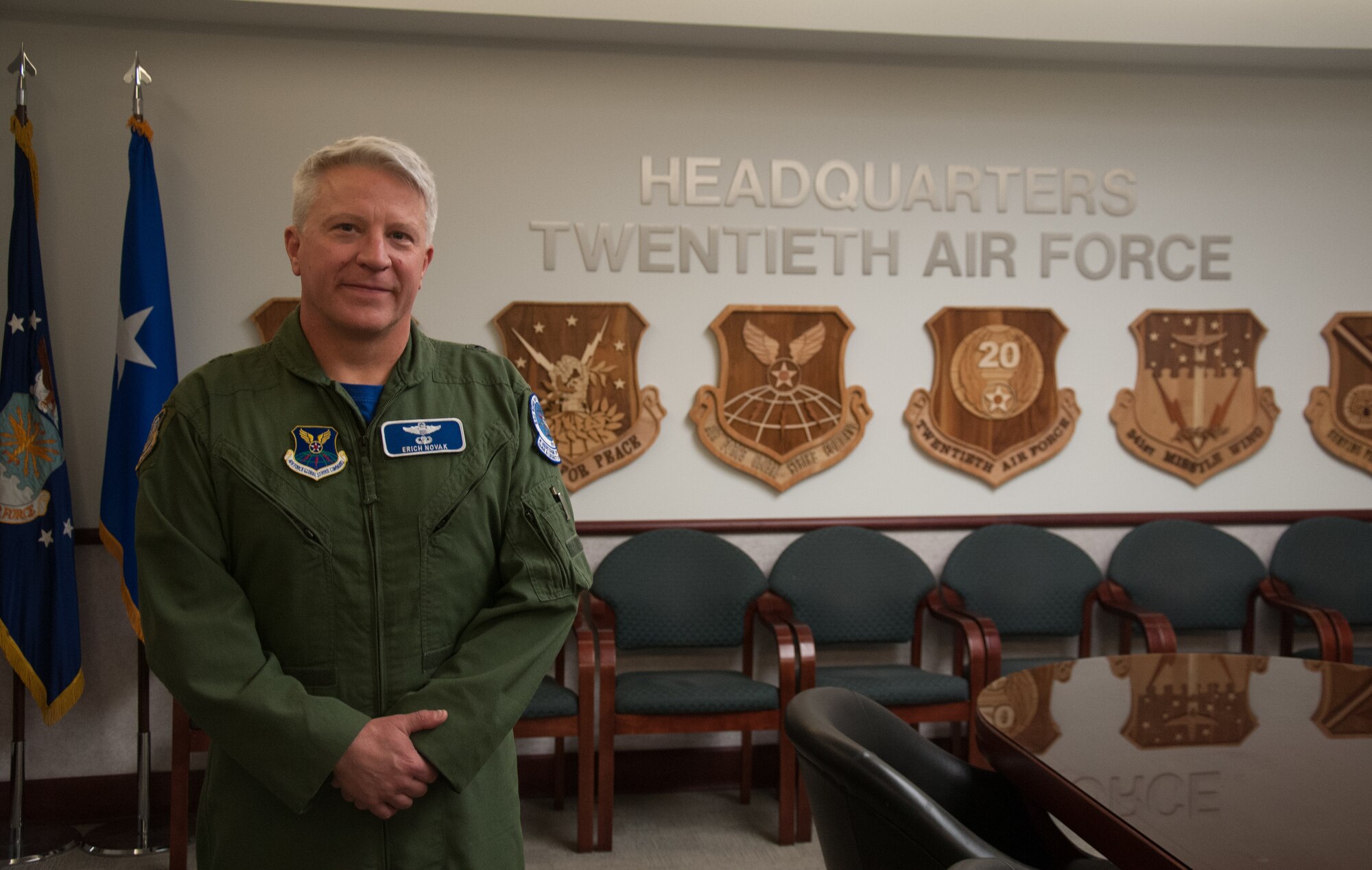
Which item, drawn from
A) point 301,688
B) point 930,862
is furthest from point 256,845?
point 930,862

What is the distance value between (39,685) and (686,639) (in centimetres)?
211

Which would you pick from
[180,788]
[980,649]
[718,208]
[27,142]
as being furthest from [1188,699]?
[27,142]

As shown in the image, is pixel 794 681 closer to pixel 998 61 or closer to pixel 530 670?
pixel 530 670

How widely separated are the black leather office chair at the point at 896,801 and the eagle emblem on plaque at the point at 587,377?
1.99 m

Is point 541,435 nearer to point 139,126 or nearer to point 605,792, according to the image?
point 605,792

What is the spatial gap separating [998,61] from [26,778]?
4.43 metres

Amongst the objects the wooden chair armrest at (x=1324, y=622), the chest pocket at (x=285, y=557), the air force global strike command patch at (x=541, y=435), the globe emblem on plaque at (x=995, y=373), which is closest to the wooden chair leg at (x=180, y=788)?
the chest pocket at (x=285, y=557)

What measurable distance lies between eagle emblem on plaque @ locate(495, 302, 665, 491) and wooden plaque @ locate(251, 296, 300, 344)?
742 millimetres

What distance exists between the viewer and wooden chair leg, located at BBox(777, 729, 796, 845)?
132 inches

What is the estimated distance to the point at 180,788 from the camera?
3162 millimetres

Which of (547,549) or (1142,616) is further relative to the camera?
(1142,616)

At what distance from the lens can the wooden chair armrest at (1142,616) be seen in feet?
11.8

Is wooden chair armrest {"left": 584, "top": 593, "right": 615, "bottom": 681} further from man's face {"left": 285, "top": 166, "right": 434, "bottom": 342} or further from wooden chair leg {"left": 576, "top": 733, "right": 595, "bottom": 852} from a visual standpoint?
man's face {"left": 285, "top": 166, "right": 434, "bottom": 342}

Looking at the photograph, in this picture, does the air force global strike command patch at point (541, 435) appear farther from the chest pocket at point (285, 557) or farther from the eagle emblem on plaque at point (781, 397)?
the eagle emblem on plaque at point (781, 397)
